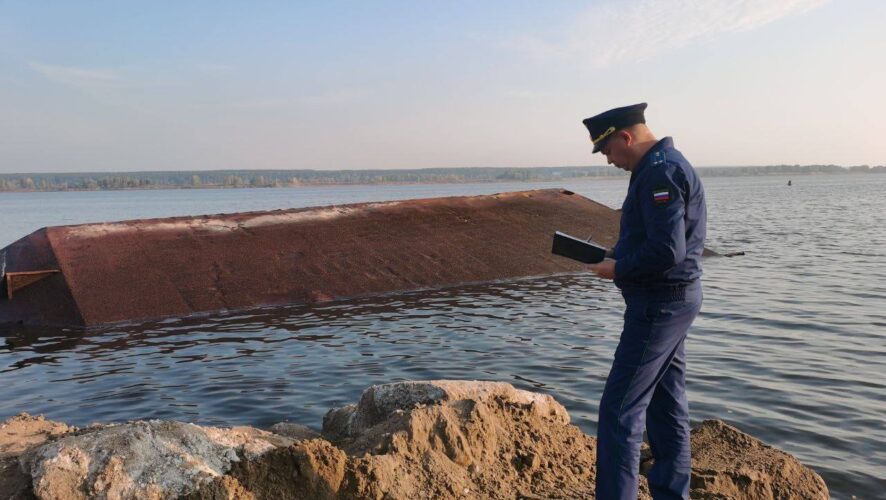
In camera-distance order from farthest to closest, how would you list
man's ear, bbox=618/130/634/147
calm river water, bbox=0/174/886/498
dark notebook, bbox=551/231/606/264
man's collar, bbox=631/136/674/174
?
calm river water, bbox=0/174/886/498, dark notebook, bbox=551/231/606/264, man's ear, bbox=618/130/634/147, man's collar, bbox=631/136/674/174

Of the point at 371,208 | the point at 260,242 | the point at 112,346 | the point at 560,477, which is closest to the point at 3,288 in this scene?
the point at 112,346

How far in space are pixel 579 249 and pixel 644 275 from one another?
48 centimetres

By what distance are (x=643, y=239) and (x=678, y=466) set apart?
1167 millimetres

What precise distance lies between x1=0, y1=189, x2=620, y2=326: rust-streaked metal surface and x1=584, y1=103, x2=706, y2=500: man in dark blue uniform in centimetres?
860

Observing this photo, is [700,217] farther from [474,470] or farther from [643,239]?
[474,470]

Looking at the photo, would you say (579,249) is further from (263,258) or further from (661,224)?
(263,258)

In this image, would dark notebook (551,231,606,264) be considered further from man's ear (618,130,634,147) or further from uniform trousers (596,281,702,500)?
man's ear (618,130,634,147)

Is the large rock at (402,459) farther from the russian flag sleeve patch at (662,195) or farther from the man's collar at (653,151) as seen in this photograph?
the man's collar at (653,151)

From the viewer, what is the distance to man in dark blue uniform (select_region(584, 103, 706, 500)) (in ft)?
11.1

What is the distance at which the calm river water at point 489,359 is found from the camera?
254 inches

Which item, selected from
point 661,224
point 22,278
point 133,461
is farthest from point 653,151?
point 22,278

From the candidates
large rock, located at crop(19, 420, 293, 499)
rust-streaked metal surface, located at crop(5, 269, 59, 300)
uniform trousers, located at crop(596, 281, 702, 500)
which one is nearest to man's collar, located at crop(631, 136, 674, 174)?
uniform trousers, located at crop(596, 281, 702, 500)

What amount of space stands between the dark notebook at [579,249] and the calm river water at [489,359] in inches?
100

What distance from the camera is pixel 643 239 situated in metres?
3.56
